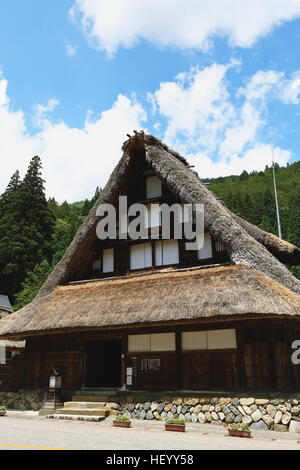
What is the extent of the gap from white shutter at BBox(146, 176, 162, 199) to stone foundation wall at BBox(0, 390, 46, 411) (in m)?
9.83

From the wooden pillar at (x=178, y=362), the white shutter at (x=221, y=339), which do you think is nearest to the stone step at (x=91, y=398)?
the wooden pillar at (x=178, y=362)

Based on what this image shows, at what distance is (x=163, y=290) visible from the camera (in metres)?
14.7

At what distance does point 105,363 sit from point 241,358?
30.1 feet

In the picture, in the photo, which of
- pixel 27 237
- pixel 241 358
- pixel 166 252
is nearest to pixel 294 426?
pixel 241 358

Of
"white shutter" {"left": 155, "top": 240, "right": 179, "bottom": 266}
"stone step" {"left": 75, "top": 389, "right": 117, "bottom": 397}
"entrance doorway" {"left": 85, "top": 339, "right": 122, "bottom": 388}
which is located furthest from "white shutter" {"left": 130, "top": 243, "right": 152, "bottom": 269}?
"stone step" {"left": 75, "top": 389, "right": 117, "bottom": 397}

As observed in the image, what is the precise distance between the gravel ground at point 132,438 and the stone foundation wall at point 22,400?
3.90 metres

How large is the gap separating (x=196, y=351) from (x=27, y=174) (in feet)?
139

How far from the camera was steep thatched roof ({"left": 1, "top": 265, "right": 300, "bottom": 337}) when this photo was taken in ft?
39.1

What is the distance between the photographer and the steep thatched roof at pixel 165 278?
41.5ft

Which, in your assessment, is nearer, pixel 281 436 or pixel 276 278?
pixel 281 436

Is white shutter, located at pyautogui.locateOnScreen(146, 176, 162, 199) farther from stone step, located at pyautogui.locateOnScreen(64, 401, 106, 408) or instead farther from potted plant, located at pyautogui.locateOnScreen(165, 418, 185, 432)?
potted plant, located at pyautogui.locateOnScreen(165, 418, 185, 432)

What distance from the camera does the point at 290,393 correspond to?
11.9m
